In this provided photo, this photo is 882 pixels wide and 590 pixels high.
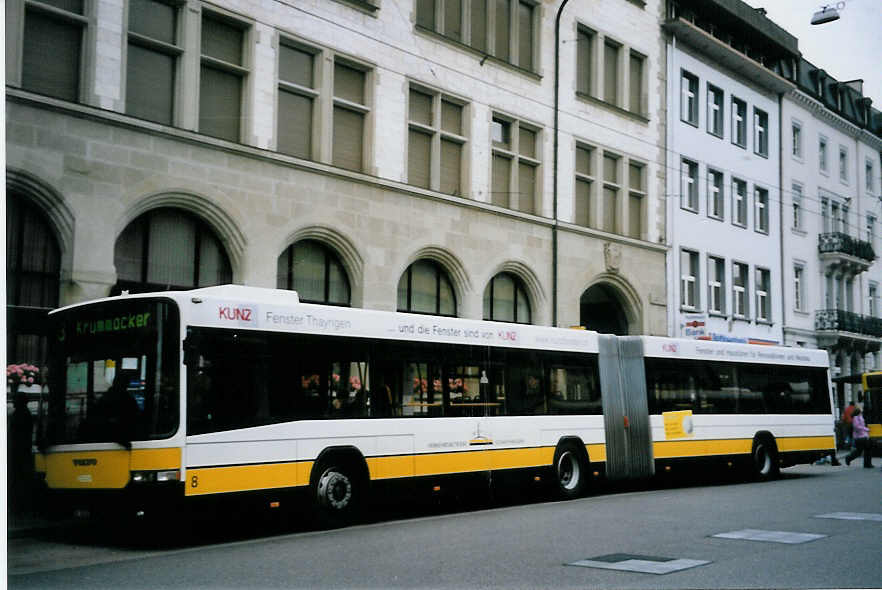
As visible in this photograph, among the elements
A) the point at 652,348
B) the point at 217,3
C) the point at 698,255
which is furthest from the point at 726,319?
the point at 217,3

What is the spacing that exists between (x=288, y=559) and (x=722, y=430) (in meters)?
13.5

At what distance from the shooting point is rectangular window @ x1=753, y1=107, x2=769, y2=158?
38.9 meters

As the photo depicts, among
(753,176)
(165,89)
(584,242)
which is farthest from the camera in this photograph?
(753,176)

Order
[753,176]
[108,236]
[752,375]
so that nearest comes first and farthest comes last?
[108,236] < [752,375] < [753,176]

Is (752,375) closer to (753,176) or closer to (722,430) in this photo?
(722,430)

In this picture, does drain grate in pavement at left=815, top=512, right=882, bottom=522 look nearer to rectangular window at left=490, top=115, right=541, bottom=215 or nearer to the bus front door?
the bus front door

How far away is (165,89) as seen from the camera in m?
19.1

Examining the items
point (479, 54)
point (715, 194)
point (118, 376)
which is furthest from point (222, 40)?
point (715, 194)

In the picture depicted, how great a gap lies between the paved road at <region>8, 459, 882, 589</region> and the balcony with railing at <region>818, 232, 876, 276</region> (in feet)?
92.8

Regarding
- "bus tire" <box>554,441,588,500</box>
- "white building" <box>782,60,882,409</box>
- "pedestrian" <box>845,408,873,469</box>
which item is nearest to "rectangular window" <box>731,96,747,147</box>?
"white building" <box>782,60,882,409</box>

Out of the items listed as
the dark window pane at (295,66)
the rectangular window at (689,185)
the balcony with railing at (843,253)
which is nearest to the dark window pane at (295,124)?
the dark window pane at (295,66)

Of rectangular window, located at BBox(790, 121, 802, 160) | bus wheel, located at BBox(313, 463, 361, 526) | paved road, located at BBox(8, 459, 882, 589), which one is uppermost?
rectangular window, located at BBox(790, 121, 802, 160)

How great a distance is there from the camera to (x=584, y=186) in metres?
30.0

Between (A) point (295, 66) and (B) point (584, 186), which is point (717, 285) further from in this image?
(A) point (295, 66)
